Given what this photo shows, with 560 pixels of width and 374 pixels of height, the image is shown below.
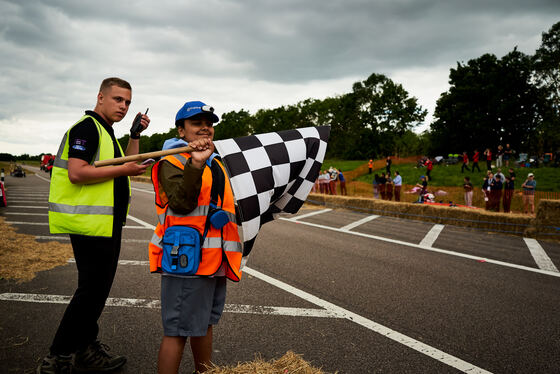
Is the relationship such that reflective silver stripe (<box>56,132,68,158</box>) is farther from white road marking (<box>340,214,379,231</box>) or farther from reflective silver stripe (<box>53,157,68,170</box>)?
white road marking (<box>340,214,379,231</box>)

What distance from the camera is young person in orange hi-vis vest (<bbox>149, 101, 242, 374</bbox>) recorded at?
177 centimetres

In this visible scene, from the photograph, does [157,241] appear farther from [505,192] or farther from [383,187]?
[383,187]

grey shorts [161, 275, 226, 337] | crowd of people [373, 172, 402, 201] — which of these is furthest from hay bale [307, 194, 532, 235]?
grey shorts [161, 275, 226, 337]

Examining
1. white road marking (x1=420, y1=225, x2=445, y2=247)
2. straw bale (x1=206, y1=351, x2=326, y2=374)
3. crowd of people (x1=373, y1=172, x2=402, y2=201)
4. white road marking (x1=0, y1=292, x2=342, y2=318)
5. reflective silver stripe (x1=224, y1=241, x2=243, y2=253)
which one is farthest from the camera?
crowd of people (x1=373, y1=172, x2=402, y2=201)

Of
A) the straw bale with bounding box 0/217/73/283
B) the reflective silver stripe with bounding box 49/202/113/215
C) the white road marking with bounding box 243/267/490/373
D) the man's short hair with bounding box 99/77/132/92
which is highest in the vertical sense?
A: the man's short hair with bounding box 99/77/132/92

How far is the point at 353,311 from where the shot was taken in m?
3.62

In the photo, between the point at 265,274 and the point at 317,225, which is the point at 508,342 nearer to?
the point at 265,274

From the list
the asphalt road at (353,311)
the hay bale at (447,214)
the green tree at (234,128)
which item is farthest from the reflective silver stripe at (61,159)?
the green tree at (234,128)

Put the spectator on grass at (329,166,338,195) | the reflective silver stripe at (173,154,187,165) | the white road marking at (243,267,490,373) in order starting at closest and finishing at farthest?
the reflective silver stripe at (173,154,187,165) < the white road marking at (243,267,490,373) < the spectator on grass at (329,166,338,195)

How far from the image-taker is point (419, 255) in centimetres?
615

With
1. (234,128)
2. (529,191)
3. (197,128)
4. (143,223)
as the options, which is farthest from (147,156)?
(234,128)

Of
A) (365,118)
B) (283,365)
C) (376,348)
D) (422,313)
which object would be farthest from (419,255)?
(365,118)

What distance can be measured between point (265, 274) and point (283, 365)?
3.05m

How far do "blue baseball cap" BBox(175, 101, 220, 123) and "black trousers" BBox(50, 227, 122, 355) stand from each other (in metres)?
1.05
